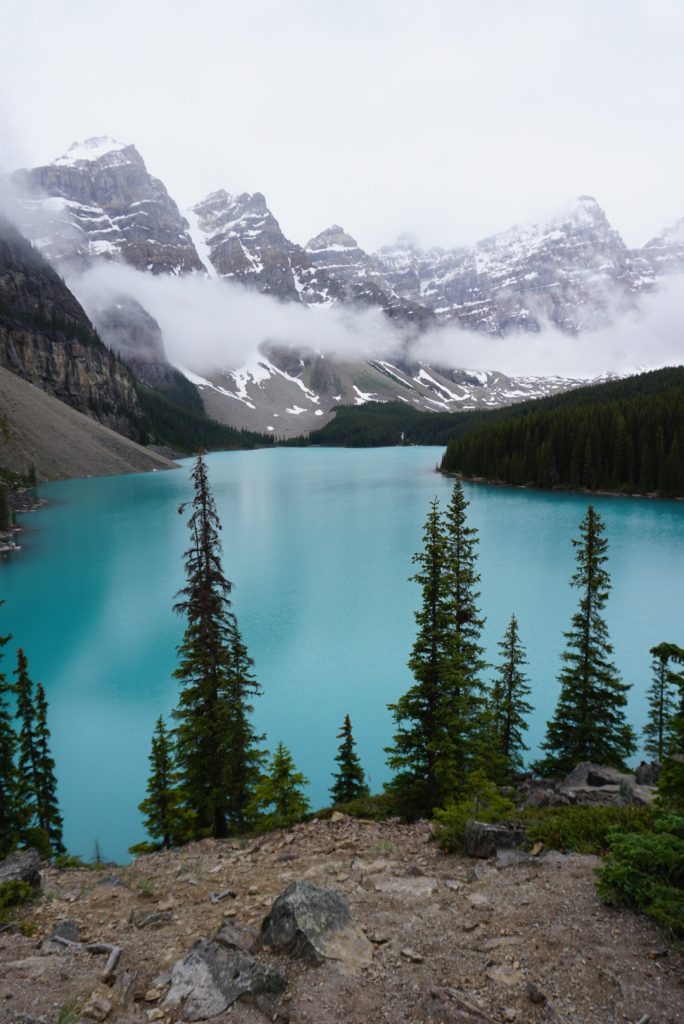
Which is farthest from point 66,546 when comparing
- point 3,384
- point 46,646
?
point 3,384

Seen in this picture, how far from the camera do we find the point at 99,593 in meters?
42.3

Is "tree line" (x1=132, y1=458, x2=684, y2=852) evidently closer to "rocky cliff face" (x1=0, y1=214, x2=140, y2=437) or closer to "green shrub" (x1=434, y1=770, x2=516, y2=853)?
"green shrub" (x1=434, y1=770, x2=516, y2=853)

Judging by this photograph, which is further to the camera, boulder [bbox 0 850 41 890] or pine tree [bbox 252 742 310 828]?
pine tree [bbox 252 742 310 828]

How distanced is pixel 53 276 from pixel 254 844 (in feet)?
713

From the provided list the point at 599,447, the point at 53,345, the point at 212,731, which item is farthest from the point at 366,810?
the point at 53,345

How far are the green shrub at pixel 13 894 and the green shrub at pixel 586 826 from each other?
7.86 metres

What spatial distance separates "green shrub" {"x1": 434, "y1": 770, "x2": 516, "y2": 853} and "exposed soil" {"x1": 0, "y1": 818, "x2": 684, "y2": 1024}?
0.30 metres

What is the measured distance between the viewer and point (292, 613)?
36656 millimetres

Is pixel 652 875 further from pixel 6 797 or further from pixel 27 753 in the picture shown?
pixel 27 753

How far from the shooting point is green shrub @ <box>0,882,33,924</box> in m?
7.99

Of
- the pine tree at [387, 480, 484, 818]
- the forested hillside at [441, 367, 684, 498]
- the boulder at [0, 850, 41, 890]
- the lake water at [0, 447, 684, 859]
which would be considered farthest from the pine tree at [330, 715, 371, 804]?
the forested hillside at [441, 367, 684, 498]

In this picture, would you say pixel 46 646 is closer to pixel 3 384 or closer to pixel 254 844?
pixel 254 844

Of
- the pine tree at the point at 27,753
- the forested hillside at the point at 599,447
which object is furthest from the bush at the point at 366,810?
the forested hillside at the point at 599,447

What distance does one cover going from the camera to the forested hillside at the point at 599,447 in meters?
87.1
